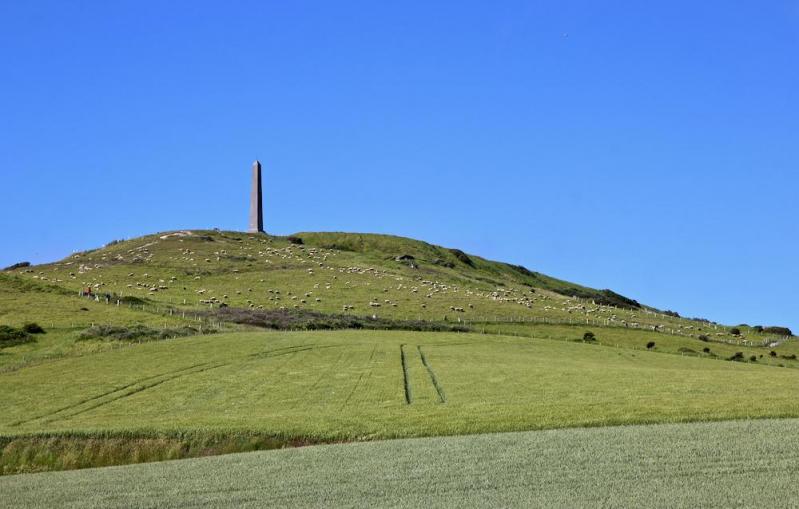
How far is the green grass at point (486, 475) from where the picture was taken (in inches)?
815

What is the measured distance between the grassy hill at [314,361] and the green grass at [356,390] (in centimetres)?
12

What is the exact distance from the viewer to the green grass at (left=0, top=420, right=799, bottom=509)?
2070 centimetres

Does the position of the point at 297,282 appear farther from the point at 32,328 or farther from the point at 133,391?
the point at 133,391

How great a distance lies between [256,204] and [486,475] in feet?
444

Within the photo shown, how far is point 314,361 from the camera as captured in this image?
56125mm

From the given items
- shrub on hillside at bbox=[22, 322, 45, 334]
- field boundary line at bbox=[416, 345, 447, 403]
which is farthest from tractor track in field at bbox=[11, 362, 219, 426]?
shrub on hillside at bbox=[22, 322, 45, 334]

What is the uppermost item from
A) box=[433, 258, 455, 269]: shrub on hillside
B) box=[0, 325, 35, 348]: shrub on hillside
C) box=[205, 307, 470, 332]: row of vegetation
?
box=[433, 258, 455, 269]: shrub on hillside

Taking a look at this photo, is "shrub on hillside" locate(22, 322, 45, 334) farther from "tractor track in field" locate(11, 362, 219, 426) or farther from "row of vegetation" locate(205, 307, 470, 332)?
"tractor track in field" locate(11, 362, 219, 426)

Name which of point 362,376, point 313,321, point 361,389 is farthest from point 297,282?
point 361,389

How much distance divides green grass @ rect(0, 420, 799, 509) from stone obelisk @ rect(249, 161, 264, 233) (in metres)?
121

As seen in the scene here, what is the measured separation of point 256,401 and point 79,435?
10.1 m

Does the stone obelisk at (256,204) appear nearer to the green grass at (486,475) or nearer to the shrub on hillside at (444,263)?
the shrub on hillside at (444,263)

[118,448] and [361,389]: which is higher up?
[361,389]

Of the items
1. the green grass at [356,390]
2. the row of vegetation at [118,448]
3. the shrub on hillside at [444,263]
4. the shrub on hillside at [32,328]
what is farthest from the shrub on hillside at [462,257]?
the row of vegetation at [118,448]
